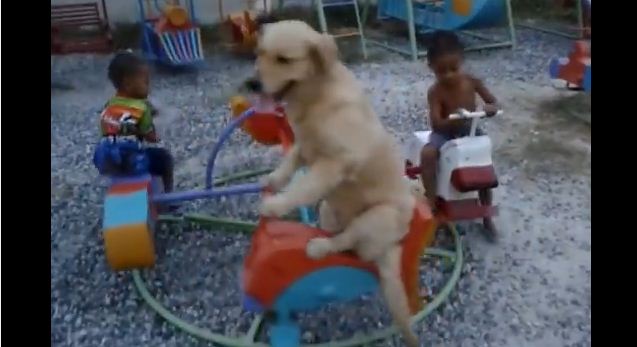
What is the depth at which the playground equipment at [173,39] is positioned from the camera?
547 centimetres

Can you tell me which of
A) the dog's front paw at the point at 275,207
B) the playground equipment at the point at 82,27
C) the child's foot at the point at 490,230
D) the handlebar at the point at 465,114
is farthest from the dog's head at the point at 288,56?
the playground equipment at the point at 82,27

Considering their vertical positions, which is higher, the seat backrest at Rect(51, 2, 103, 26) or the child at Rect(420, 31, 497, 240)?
the seat backrest at Rect(51, 2, 103, 26)

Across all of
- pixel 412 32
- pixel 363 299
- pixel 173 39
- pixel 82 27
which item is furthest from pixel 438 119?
pixel 82 27

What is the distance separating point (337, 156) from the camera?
6.81ft

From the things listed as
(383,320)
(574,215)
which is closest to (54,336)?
(383,320)

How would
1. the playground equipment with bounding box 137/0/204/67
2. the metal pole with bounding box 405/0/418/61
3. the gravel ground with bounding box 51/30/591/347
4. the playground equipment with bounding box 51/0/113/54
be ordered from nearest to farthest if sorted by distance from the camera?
1. the gravel ground with bounding box 51/30/591/347
2. the playground equipment with bounding box 137/0/204/67
3. the metal pole with bounding box 405/0/418/61
4. the playground equipment with bounding box 51/0/113/54

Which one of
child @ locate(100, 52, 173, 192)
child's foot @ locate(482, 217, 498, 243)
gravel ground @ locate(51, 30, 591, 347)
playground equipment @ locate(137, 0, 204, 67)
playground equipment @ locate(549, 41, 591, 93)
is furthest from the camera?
playground equipment @ locate(137, 0, 204, 67)

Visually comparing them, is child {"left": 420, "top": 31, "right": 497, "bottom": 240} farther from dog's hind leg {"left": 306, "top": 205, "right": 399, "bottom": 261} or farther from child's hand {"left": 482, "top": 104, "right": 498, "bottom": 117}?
dog's hind leg {"left": 306, "top": 205, "right": 399, "bottom": 261}

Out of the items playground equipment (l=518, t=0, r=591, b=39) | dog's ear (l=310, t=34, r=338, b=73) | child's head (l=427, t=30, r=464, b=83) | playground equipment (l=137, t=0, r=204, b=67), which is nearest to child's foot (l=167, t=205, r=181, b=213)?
child's head (l=427, t=30, r=464, b=83)

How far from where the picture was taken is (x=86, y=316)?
277 centimetres

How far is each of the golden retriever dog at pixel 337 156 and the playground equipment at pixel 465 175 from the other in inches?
28.6

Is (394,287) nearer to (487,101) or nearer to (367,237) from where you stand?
(367,237)

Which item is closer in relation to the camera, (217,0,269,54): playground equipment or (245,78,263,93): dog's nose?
(245,78,263,93): dog's nose

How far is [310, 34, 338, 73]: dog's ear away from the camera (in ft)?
6.69
